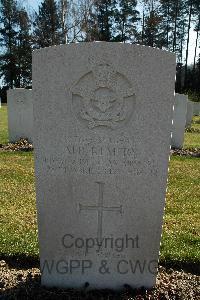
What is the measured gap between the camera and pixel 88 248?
153 inches

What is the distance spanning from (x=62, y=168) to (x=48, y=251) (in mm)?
787

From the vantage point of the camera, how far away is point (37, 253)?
15.1 ft

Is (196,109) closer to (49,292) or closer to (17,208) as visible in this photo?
(17,208)

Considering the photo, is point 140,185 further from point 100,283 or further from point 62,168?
point 100,283

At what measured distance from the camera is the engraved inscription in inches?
140

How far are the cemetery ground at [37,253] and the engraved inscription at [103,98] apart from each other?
60.8 inches

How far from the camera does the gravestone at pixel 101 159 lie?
3541mm

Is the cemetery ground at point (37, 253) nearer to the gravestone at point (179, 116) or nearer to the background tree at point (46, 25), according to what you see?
the gravestone at point (179, 116)

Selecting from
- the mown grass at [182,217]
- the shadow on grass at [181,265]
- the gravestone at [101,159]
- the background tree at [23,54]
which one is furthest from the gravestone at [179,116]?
the background tree at [23,54]

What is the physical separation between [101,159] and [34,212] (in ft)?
9.25

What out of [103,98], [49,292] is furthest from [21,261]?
[103,98]

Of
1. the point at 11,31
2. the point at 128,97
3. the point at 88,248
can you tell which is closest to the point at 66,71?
the point at 128,97

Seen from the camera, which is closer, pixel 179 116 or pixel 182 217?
pixel 182 217

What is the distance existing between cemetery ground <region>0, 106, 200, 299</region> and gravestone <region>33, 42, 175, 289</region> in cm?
17
